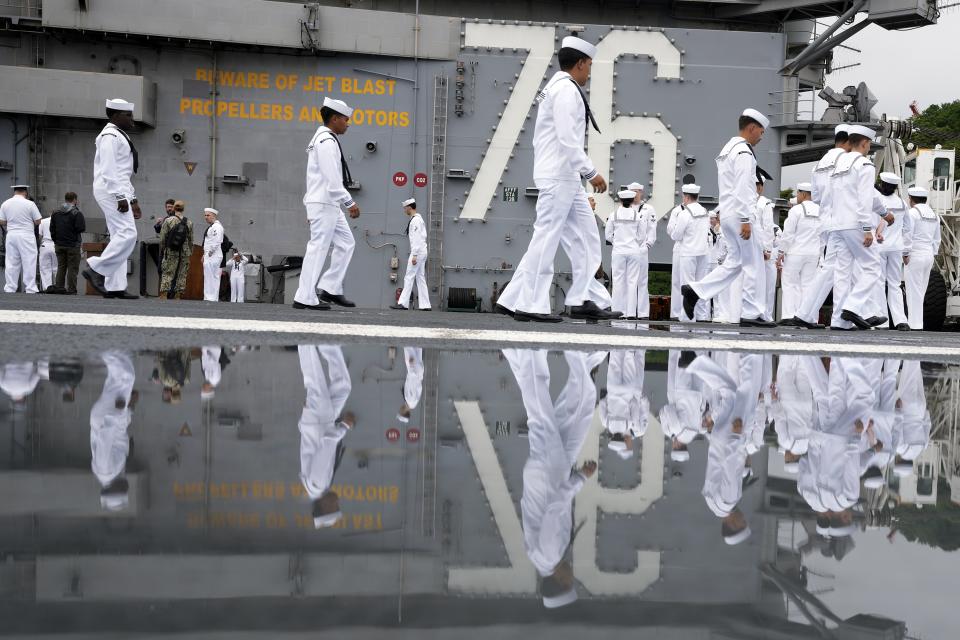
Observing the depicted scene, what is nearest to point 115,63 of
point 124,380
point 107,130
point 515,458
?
point 107,130

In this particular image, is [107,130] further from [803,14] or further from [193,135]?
[803,14]

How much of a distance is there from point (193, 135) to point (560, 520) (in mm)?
19286

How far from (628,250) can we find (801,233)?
319cm

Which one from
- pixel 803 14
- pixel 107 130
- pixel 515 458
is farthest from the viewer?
pixel 803 14

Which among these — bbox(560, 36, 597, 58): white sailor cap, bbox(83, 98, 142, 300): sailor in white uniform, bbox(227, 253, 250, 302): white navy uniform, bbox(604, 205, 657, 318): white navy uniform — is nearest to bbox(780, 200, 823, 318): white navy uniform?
bbox(604, 205, 657, 318): white navy uniform

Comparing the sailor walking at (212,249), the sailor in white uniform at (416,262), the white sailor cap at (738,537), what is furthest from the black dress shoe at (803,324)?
the sailor walking at (212,249)

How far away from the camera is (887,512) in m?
1.52

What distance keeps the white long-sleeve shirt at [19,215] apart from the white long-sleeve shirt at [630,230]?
10.8m

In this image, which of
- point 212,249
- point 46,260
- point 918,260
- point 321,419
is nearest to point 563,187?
point 321,419

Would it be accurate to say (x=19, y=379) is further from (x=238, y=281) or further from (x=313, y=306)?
(x=238, y=281)

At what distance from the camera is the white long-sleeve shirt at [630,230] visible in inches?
621

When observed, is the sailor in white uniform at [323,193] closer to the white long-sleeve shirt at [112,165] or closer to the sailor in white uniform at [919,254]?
the white long-sleeve shirt at [112,165]

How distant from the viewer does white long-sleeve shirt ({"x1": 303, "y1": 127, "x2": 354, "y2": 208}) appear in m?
9.59

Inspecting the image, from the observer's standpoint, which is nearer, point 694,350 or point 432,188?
point 694,350
